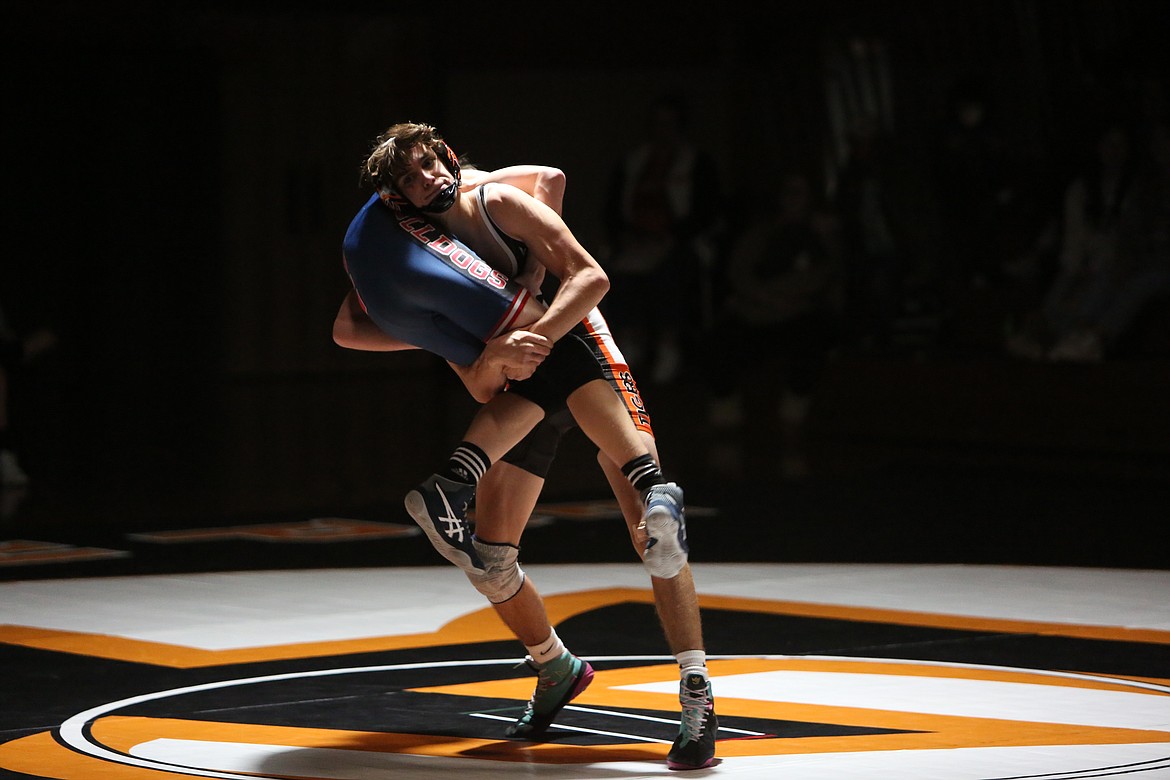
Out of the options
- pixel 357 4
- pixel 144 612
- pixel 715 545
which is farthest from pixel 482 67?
pixel 144 612

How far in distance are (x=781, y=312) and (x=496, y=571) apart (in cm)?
827

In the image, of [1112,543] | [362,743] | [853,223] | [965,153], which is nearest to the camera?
[362,743]

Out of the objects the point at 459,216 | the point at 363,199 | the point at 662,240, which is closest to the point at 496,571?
the point at 459,216

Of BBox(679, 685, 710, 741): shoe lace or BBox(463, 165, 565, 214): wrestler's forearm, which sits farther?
BBox(463, 165, 565, 214): wrestler's forearm

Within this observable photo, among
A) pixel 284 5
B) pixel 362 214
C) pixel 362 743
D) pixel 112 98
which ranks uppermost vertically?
pixel 284 5

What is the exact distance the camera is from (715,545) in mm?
7180

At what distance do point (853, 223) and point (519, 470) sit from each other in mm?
9253

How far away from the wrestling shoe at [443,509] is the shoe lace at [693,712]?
525 mm

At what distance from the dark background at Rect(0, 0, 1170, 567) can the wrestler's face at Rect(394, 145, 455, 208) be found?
3.85 metres

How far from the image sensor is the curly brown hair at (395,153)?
3.84m

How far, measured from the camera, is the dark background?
30.0 feet

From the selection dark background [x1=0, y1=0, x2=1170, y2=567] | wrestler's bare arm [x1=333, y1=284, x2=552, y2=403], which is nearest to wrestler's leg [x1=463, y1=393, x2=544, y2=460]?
wrestler's bare arm [x1=333, y1=284, x2=552, y2=403]

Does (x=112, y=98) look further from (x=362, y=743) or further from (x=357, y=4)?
(x=362, y=743)

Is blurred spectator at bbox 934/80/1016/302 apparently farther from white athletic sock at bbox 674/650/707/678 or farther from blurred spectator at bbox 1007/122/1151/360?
white athletic sock at bbox 674/650/707/678
